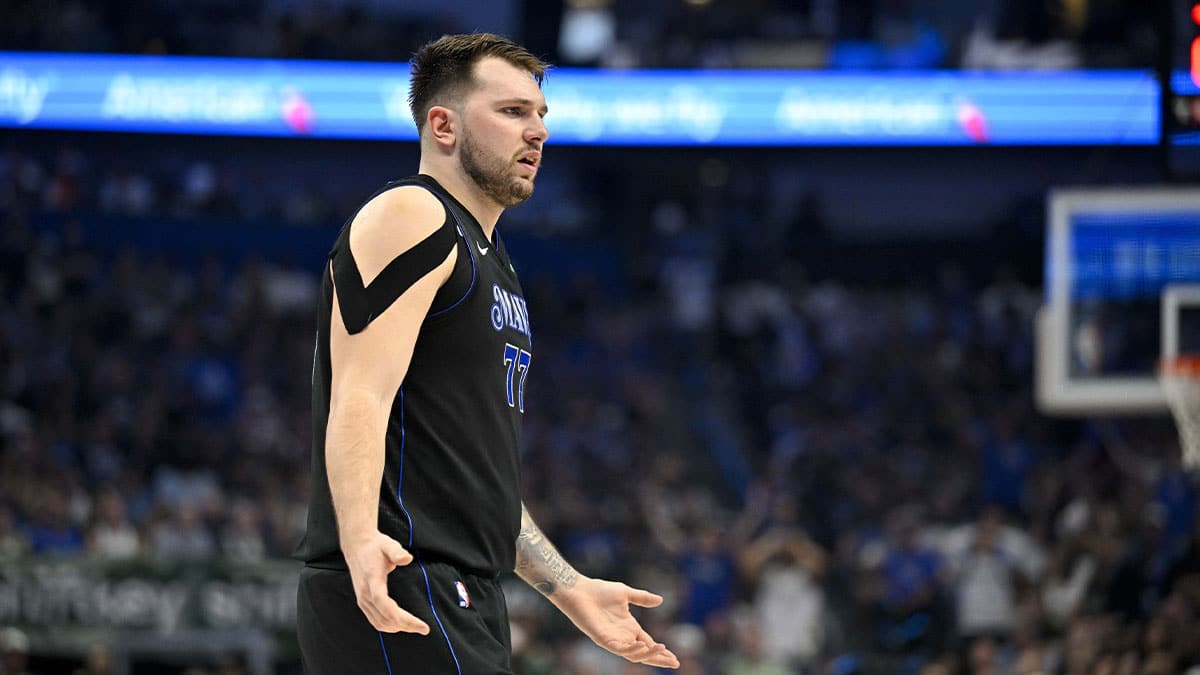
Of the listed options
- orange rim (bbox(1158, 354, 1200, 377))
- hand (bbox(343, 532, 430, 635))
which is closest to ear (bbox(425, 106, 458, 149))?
hand (bbox(343, 532, 430, 635))

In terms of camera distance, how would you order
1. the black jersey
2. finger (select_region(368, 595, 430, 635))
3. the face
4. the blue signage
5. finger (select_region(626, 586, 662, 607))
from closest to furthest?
finger (select_region(368, 595, 430, 635)) → the black jersey → the face → finger (select_region(626, 586, 662, 607)) → the blue signage

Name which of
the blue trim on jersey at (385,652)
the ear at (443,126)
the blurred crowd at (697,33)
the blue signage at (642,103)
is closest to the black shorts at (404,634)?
the blue trim on jersey at (385,652)

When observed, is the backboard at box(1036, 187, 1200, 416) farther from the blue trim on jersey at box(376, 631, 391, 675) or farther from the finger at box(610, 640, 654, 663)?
the blue trim on jersey at box(376, 631, 391, 675)

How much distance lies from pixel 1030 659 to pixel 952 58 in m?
7.99

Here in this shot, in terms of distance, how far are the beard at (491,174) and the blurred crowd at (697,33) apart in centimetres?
1352

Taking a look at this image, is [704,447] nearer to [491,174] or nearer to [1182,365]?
[1182,365]

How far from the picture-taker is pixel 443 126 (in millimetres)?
3273

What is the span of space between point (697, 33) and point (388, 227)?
1446 centimetres

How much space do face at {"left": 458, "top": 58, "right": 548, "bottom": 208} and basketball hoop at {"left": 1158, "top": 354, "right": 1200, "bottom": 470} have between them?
21.9 feet

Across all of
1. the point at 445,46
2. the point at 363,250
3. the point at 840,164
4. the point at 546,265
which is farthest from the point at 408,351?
the point at 840,164

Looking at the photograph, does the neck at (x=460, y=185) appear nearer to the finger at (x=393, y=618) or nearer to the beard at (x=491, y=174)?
the beard at (x=491, y=174)

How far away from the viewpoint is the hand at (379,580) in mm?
2785

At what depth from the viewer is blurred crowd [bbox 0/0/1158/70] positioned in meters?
16.5

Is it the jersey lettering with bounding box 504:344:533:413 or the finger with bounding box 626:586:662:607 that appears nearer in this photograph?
the jersey lettering with bounding box 504:344:533:413
